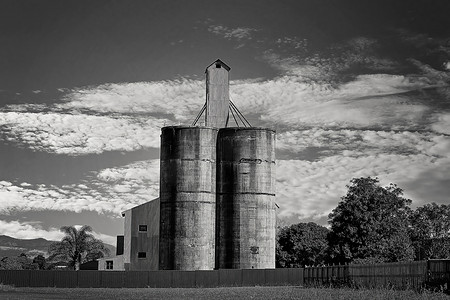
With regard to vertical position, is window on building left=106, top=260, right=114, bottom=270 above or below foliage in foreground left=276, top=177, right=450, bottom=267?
below

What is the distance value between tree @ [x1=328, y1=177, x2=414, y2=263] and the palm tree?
111 ft

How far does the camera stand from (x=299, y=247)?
9950 centimetres

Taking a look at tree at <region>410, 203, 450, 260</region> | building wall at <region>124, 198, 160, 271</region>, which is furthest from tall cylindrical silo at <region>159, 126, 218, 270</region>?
tree at <region>410, 203, 450, 260</region>

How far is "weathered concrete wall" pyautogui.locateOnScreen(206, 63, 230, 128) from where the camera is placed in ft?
234

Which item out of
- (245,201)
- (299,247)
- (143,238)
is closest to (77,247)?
(143,238)

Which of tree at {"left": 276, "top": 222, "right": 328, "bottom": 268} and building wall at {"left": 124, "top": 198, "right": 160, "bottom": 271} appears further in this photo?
tree at {"left": 276, "top": 222, "right": 328, "bottom": 268}

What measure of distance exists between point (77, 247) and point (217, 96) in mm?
34348

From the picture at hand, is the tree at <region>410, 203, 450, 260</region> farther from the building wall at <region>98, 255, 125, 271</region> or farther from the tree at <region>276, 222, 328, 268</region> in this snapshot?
the building wall at <region>98, 255, 125, 271</region>

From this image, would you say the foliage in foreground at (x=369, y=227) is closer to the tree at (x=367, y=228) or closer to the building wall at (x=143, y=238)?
the tree at (x=367, y=228)

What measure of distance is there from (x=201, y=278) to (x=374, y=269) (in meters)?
18.5

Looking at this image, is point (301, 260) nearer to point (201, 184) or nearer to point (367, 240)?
point (367, 240)

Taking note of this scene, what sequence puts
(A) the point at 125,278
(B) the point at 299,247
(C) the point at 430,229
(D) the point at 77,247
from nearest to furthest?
(A) the point at 125,278, (D) the point at 77,247, (B) the point at 299,247, (C) the point at 430,229

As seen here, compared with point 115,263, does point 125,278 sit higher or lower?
lower

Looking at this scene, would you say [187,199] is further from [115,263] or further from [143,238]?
[115,263]
